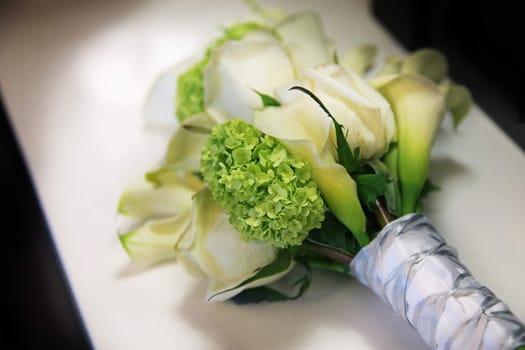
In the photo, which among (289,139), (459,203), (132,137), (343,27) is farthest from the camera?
(343,27)

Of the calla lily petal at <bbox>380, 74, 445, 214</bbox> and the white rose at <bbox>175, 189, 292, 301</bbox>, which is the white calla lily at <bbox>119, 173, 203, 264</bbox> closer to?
the white rose at <bbox>175, 189, 292, 301</bbox>

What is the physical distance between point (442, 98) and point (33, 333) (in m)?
0.47

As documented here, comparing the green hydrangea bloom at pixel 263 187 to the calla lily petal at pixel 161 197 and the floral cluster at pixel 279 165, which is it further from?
the calla lily petal at pixel 161 197

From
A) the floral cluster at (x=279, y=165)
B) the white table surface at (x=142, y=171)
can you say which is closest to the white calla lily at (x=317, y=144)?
the floral cluster at (x=279, y=165)

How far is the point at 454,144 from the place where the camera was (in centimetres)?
73

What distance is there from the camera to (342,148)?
1.76ft

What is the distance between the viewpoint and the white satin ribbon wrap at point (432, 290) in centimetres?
48

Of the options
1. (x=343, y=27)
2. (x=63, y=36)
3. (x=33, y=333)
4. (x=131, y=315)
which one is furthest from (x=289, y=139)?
(x=63, y=36)

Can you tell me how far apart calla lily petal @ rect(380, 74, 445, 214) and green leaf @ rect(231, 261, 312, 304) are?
0.11m

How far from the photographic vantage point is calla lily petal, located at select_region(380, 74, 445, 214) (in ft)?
1.92

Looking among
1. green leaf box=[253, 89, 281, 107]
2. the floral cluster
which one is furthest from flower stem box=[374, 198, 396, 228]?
green leaf box=[253, 89, 281, 107]

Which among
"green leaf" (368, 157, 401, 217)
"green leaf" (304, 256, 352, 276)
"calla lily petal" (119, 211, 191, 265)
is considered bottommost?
"green leaf" (304, 256, 352, 276)

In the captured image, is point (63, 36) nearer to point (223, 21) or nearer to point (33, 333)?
point (223, 21)

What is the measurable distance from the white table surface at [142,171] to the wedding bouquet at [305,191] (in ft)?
0.11
